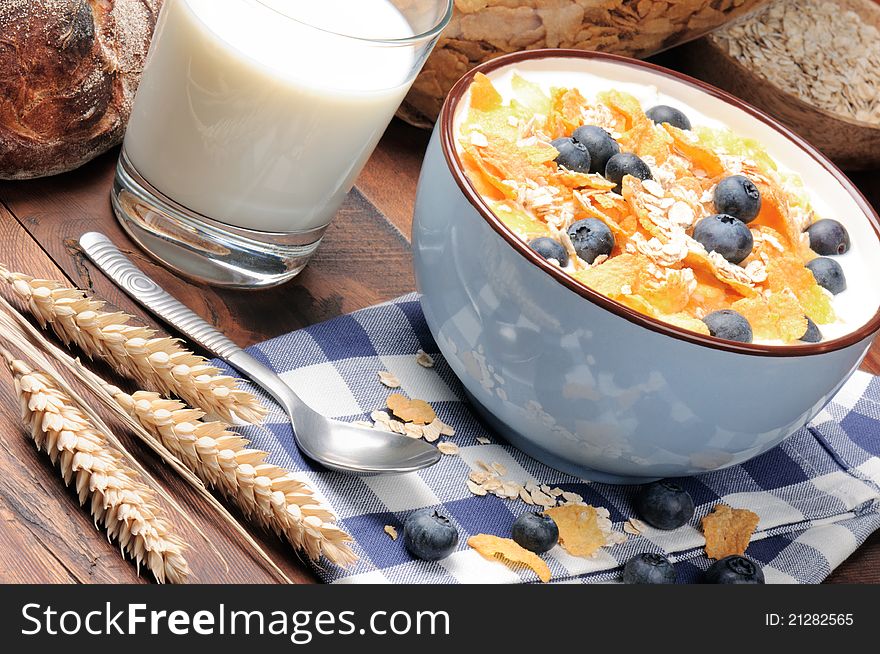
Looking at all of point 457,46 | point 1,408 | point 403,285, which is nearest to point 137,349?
point 1,408

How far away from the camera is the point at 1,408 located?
0.84 metres

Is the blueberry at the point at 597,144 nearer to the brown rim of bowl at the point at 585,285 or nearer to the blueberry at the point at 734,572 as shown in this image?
the brown rim of bowl at the point at 585,285

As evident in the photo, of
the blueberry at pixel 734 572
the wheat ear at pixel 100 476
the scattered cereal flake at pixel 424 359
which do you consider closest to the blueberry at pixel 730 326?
the blueberry at pixel 734 572

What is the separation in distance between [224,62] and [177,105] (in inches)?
3.1

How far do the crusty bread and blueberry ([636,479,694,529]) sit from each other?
2.26ft

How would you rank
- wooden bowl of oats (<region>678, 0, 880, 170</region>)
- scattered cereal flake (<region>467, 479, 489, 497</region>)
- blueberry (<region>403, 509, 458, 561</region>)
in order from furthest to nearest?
1. wooden bowl of oats (<region>678, 0, 880, 170</region>)
2. scattered cereal flake (<region>467, 479, 489, 497</region>)
3. blueberry (<region>403, 509, 458, 561</region>)

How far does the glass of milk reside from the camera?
95 centimetres

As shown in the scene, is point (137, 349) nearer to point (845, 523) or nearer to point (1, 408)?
point (1, 408)

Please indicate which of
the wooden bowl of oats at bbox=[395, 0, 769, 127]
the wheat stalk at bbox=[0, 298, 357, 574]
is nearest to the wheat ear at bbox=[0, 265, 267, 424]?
the wheat stalk at bbox=[0, 298, 357, 574]

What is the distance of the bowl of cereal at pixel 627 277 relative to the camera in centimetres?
87

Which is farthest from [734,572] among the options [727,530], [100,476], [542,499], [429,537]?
[100,476]

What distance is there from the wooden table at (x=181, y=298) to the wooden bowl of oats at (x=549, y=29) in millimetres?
116

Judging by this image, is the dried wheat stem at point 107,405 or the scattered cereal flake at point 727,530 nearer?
the dried wheat stem at point 107,405

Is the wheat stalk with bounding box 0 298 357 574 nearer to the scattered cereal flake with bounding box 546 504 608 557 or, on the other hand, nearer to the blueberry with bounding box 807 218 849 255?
the scattered cereal flake with bounding box 546 504 608 557
